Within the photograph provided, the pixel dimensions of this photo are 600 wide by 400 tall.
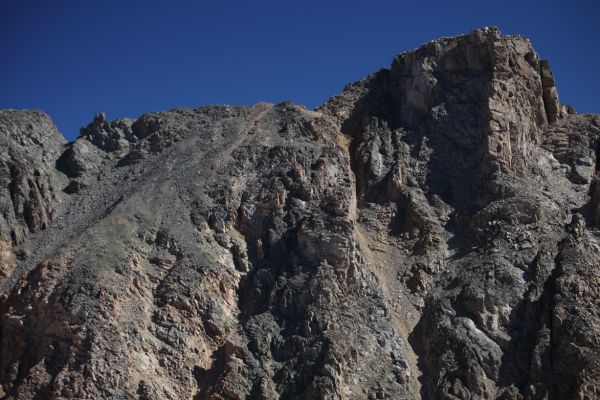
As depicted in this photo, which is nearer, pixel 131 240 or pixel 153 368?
pixel 153 368

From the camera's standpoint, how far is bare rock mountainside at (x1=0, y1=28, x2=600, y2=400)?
62.2 metres

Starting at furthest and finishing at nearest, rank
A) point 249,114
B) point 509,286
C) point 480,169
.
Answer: point 249,114 < point 480,169 < point 509,286

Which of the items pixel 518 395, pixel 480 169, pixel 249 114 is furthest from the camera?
pixel 249 114

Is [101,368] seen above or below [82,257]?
below

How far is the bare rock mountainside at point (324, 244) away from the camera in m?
62.2

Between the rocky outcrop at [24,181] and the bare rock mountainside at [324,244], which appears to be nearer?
the bare rock mountainside at [324,244]

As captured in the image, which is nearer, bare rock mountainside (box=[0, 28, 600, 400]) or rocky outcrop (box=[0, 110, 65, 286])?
bare rock mountainside (box=[0, 28, 600, 400])

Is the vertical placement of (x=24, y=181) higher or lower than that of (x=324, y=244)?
higher

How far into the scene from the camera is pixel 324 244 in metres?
67.8

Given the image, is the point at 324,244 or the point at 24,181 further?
the point at 24,181

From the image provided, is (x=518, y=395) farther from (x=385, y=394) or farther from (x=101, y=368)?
(x=101, y=368)

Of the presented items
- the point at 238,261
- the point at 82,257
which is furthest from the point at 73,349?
the point at 238,261

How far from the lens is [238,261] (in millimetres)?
69750

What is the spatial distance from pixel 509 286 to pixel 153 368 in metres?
22.0
